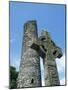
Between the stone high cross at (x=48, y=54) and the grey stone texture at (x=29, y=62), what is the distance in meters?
0.05

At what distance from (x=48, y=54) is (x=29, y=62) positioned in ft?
0.67

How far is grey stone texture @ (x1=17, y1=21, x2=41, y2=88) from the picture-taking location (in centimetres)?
233

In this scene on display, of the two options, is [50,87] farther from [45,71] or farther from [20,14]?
[20,14]

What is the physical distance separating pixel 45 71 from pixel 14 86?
333mm

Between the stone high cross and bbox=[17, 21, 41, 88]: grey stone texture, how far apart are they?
0.17ft

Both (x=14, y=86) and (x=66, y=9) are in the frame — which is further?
(x=66, y=9)

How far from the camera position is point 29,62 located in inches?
92.7

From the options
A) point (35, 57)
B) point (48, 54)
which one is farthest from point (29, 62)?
point (48, 54)

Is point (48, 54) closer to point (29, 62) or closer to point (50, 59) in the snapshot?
point (50, 59)

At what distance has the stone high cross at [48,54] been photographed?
2375mm

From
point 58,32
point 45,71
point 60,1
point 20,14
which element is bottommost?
point 45,71

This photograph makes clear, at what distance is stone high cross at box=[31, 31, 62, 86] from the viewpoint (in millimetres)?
2375

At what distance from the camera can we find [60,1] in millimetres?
2453

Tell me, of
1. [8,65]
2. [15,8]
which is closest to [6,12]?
[15,8]
